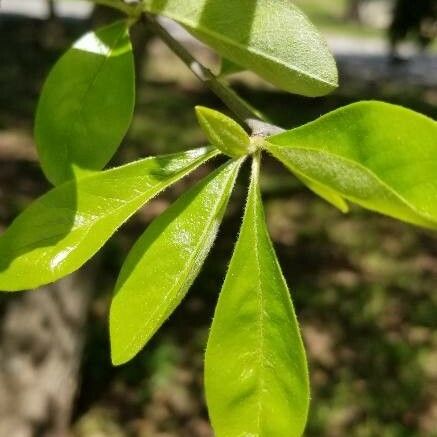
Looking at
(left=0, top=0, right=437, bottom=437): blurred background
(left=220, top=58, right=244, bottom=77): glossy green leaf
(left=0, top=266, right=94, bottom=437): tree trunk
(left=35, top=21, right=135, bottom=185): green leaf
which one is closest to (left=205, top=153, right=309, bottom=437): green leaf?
(left=35, top=21, right=135, bottom=185): green leaf

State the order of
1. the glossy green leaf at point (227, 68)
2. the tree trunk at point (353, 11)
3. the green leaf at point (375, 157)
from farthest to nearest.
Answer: the tree trunk at point (353, 11) < the glossy green leaf at point (227, 68) < the green leaf at point (375, 157)

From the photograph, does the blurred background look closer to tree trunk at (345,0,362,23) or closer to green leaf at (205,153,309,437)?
green leaf at (205,153,309,437)

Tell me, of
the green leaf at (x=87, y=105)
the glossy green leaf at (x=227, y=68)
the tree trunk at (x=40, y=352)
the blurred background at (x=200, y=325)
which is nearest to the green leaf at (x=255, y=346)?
the green leaf at (x=87, y=105)

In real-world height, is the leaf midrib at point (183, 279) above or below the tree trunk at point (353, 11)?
above

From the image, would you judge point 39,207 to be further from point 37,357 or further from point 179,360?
point 179,360

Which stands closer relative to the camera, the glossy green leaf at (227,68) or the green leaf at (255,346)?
the green leaf at (255,346)

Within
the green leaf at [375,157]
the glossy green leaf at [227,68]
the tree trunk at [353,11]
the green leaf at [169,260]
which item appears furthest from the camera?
the tree trunk at [353,11]

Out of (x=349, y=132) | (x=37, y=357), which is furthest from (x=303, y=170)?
(x=37, y=357)

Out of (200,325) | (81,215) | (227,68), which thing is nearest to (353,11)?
(200,325)

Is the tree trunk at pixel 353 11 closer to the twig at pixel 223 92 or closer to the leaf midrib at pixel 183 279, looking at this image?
the twig at pixel 223 92
